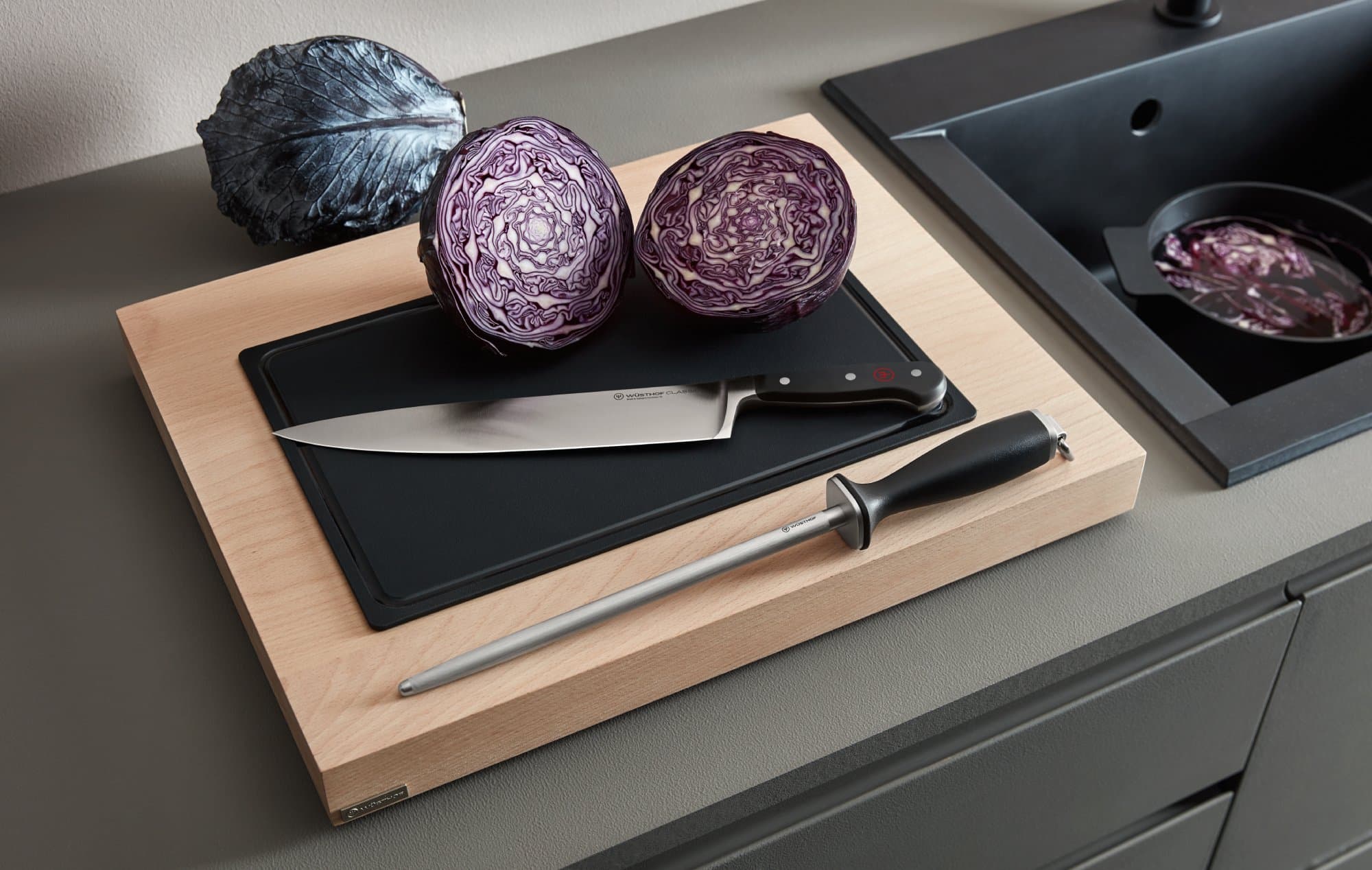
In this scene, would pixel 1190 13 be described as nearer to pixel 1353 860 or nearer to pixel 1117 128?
pixel 1117 128

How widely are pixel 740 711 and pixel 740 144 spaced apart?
13.8 inches

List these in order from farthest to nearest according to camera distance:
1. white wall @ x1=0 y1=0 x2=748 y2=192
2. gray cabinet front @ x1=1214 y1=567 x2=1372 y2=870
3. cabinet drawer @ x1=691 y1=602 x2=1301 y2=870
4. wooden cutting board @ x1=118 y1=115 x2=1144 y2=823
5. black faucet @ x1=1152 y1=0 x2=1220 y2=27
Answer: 1. black faucet @ x1=1152 y1=0 x2=1220 y2=27
2. white wall @ x1=0 y1=0 x2=748 y2=192
3. gray cabinet front @ x1=1214 y1=567 x2=1372 y2=870
4. cabinet drawer @ x1=691 y1=602 x2=1301 y2=870
5. wooden cutting board @ x1=118 y1=115 x2=1144 y2=823

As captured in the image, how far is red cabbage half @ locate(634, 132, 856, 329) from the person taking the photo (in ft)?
2.63

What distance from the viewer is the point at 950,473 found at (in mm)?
713

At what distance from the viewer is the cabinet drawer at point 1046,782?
2.48ft

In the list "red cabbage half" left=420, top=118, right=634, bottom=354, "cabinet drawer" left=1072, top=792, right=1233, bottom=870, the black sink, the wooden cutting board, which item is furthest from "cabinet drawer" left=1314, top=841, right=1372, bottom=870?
"red cabbage half" left=420, top=118, right=634, bottom=354

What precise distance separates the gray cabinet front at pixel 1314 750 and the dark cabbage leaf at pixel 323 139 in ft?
2.29

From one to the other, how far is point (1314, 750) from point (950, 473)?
0.51m

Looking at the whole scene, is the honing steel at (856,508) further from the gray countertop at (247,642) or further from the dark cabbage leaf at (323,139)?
the dark cabbage leaf at (323,139)

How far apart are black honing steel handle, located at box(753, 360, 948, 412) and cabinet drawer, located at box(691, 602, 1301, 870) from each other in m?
0.21

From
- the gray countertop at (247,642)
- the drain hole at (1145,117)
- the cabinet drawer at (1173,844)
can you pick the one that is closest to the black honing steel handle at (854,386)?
the gray countertop at (247,642)

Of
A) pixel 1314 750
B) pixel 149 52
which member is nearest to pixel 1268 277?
pixel 1314 750

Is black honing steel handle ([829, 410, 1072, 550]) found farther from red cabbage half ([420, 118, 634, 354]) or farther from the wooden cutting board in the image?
red cabbage half ([420, 118, 634, 354])

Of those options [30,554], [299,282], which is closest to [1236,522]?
[299,282]
